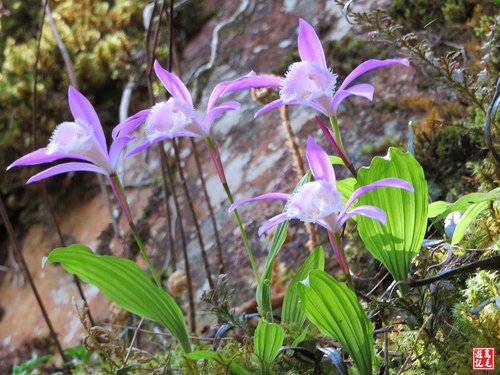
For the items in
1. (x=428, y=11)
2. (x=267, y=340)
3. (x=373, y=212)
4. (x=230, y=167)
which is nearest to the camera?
(x=373, y=212)

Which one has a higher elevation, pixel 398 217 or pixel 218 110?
pixel 218 110

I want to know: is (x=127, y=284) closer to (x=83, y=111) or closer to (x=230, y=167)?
(x=83, y=111)

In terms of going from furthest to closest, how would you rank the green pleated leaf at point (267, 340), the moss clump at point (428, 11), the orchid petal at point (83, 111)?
the moss clump at point (428, 11) < the orchid petal at point (83, 111) < the green pleated leaf at point (267, 340)

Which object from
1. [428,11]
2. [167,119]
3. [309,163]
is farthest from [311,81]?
[428,11]

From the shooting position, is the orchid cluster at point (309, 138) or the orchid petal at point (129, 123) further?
the orchid petal at point (129, 123)

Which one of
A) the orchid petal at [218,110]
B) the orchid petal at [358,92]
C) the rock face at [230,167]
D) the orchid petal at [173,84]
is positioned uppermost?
the orchid petal at [173,84]

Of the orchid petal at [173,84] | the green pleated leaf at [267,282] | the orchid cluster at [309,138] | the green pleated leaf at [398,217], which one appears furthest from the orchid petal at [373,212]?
the orchid petal at [173,84]

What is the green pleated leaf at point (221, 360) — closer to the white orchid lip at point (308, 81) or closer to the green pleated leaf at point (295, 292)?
the green pleated leaf at point (295, 292)

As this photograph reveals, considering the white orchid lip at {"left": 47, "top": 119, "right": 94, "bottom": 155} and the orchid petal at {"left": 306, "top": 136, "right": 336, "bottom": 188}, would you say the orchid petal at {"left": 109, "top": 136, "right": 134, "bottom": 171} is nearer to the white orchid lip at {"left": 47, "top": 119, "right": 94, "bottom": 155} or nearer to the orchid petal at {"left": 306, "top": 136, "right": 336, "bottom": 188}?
the white orchid lip at {"left": 47, "top": 119, "right": 94, "bottom": 155}
